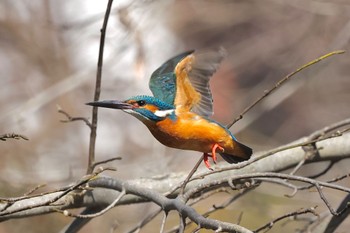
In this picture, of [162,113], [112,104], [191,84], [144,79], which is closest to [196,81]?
[191,84]

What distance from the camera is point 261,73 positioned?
26.7ft

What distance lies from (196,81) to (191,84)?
22mm

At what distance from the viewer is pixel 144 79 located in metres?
6.37

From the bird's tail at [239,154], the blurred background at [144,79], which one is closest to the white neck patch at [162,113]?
the bird's tail at [239,154]

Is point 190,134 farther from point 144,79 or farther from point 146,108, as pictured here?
point 144,79

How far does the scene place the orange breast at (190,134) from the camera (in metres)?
2.39

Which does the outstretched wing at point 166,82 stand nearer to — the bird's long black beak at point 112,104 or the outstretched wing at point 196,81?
the outstretched wing at point 196,81

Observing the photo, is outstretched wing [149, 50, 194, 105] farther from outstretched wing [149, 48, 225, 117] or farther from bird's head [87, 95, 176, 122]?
bird's head [87, 95, 176, 122]

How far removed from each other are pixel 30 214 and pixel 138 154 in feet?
14.0

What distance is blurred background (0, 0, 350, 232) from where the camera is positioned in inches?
179

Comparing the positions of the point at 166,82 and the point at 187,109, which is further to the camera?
the point at 166,82

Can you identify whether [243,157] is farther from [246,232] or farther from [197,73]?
[246,232]

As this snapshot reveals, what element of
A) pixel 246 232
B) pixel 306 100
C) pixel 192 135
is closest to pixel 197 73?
pixel 192 135

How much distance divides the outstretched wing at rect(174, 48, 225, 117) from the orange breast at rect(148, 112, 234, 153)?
0.12 meters
